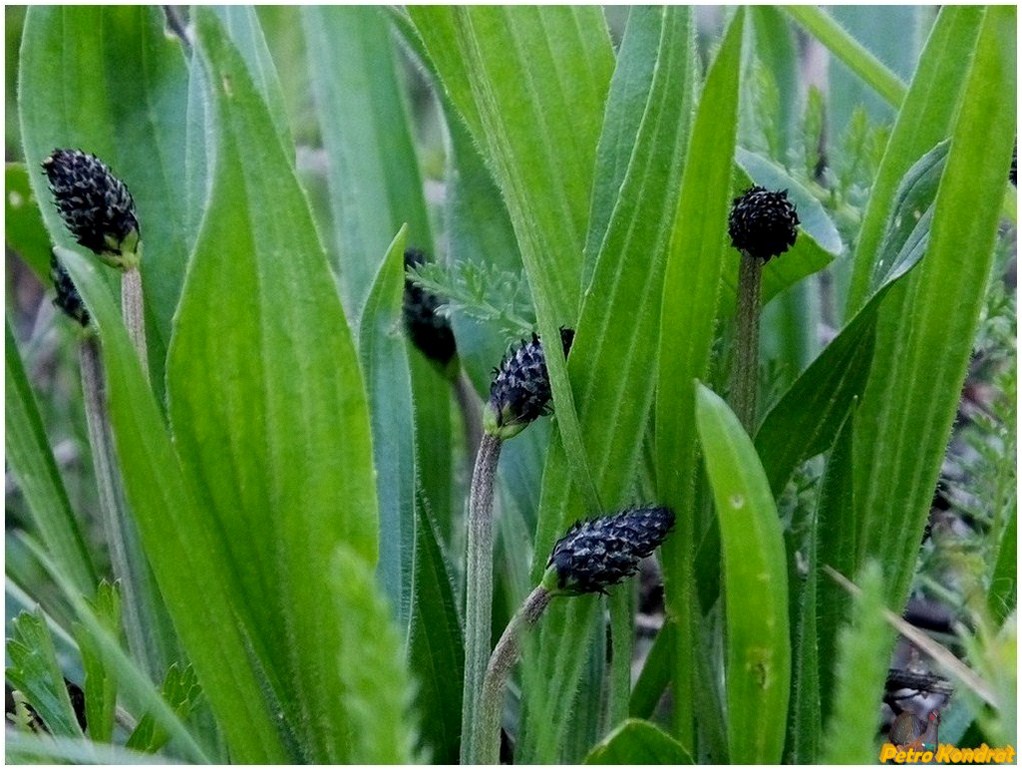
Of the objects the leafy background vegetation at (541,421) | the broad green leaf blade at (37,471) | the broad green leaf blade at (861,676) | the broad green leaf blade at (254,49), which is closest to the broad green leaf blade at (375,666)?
the leafy background vegetation at (541,421)

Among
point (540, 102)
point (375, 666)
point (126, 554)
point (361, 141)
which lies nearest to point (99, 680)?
point (126, 554)

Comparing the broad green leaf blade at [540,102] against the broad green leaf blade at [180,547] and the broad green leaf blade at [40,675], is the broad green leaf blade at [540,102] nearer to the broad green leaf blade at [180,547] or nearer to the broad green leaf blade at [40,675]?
the broad green leaf blade at [180,547]

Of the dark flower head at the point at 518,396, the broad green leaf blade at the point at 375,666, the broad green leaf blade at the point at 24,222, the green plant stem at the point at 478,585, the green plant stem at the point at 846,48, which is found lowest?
the green plant stem at the point at 478,585

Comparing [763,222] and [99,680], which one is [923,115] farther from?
[99,680]

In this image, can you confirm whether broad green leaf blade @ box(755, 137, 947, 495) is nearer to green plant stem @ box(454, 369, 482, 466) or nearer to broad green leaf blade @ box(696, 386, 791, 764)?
broad green leaf blade @ box(696, 386, 791, 764)

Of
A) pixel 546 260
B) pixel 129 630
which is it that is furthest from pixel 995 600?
pixel 129 630

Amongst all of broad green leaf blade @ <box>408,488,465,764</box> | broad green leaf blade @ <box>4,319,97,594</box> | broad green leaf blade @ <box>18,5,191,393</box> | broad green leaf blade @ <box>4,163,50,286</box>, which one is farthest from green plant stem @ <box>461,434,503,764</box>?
broad green leaf blade @ <box>4,163,50,286</box>
